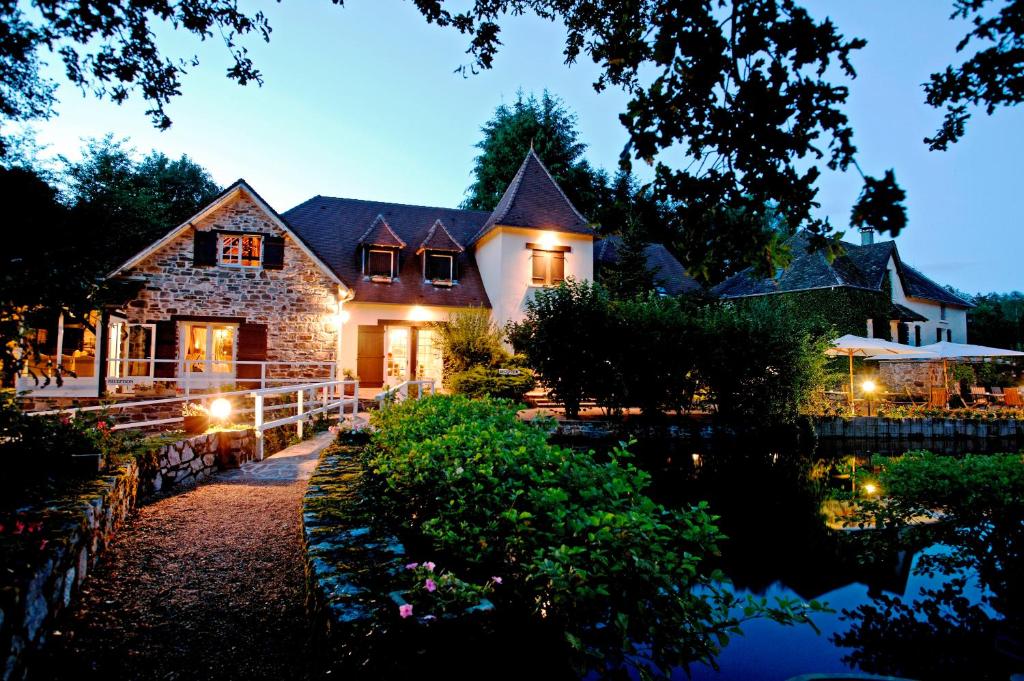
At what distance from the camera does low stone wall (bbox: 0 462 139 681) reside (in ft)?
7.45

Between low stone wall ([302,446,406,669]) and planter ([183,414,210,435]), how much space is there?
10.9 feet

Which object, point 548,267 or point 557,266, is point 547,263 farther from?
point 557,266

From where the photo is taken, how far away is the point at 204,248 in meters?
15.2

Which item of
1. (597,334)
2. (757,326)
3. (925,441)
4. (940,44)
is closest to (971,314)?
(925,441)

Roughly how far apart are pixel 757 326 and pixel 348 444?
37.7ft

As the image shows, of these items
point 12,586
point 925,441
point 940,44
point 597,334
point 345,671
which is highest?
point 940,44

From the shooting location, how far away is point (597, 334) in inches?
534

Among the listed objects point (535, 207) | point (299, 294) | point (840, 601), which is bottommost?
A: point (840, 601)

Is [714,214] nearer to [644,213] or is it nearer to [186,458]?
[644,213]

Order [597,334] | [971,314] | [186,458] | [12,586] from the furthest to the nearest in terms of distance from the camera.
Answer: [971,314]
[597,334]
[186,458]
[12,586]

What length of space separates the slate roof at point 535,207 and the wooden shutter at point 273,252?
6777mm

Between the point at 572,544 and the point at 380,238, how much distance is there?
55.2 feet

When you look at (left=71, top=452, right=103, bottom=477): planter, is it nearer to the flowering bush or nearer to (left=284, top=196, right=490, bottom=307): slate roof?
the flowering bush

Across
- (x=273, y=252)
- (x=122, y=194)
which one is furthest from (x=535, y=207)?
(x=122, y=194)
